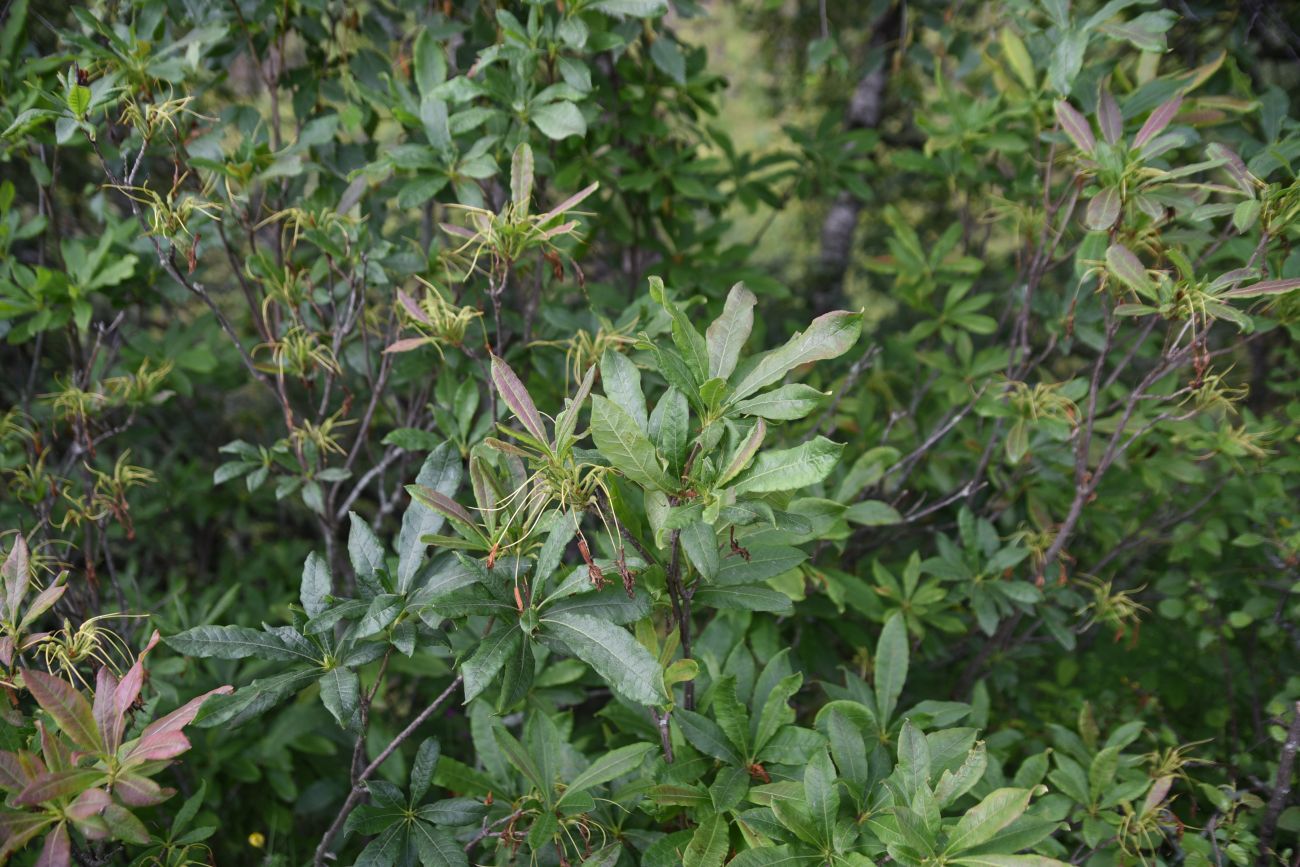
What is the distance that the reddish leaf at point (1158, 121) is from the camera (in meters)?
1.56

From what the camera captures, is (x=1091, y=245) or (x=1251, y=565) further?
(x=1251, y=565)

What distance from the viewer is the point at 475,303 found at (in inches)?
75.3

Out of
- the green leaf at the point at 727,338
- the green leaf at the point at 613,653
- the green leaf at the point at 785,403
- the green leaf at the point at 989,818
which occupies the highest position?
the green leaf at the point at 727,338

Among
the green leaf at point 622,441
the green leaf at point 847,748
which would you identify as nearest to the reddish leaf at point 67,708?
the green leaf at point 622,441

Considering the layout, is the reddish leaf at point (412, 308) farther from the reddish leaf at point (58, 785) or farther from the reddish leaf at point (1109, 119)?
the reddish leaf at point (1109, 119)

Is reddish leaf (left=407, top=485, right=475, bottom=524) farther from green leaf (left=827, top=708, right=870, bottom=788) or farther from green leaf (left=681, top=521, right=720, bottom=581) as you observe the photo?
green leaf (left=827, top=708, right=870, bottom=788)

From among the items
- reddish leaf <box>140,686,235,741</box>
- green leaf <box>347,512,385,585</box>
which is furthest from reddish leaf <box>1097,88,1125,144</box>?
reddish leaf <box>140,686,235,741</box>

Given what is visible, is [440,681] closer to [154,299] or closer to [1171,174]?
[154,299]

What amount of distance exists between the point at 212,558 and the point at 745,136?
17.2ft

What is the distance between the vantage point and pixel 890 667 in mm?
1599

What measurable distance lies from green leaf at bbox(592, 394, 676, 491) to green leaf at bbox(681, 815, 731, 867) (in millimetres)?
562

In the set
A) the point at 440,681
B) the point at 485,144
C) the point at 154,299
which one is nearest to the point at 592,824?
the point at 440,681

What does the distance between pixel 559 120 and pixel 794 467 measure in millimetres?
988

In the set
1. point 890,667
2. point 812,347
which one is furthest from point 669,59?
point 890,667
